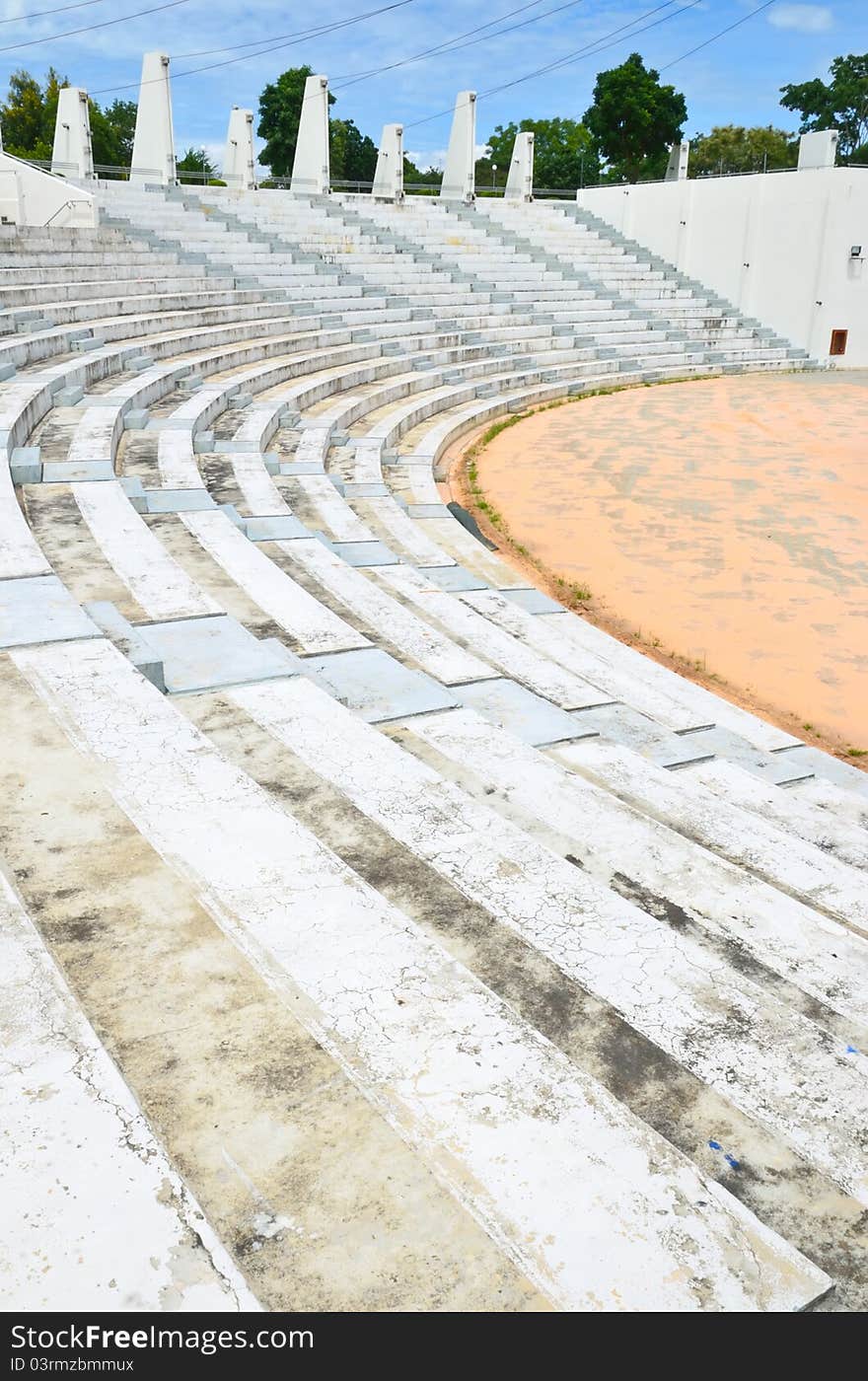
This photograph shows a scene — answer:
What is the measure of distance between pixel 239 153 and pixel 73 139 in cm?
523

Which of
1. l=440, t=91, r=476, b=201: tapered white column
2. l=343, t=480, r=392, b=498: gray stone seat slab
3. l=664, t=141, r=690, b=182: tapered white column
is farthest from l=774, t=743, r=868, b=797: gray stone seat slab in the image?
l=664, t=141, r=690, b=182: tapered white column

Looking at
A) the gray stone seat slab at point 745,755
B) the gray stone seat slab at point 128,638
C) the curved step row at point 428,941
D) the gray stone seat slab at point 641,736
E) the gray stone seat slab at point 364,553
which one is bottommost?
the gray stone seat slab at point 745,755

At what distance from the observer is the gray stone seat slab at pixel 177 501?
842 cm

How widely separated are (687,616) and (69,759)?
721 centimetres

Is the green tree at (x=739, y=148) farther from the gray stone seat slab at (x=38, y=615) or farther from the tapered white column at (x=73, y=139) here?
the gray stone seat slab at (x=38, y=615)

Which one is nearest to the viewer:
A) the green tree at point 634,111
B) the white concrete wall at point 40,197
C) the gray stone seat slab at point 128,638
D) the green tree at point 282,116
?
the gray stone seat slab at point 128,638

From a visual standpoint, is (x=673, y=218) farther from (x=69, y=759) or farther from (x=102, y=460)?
(x=69, y=759)

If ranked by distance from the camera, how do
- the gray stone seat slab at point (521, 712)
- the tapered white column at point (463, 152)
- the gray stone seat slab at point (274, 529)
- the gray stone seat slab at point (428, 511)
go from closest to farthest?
1. the gray stone seat slab at point (521, 712)
2. the gray stone seat slab at point (274, 529)
3. the gray stone seat slab at point (428, 511)
4. the tapered white column at point (463, 152)

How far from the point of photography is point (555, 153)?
74.2 metres

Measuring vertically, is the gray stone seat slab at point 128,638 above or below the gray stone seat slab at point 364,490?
below

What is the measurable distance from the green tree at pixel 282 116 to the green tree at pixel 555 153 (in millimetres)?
16427

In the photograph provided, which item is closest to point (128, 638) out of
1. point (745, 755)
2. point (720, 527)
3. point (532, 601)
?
point (745, 755)

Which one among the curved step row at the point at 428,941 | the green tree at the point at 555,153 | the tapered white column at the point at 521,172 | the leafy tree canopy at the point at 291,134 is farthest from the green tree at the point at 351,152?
the curved step row at the point at 428,941

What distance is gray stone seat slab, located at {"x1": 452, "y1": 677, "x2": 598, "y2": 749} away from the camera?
18.1ft
